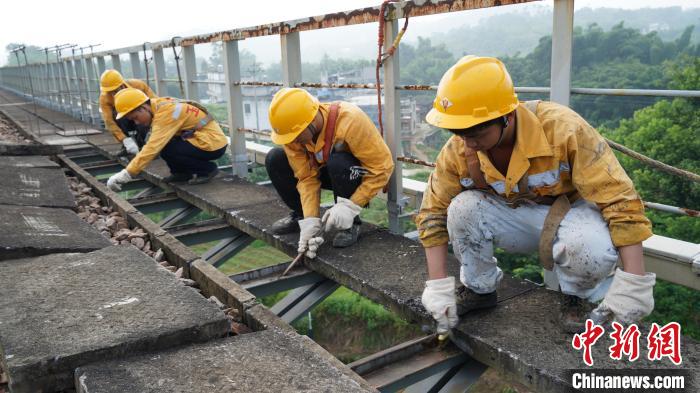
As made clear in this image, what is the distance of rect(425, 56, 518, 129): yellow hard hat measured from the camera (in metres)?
1.87

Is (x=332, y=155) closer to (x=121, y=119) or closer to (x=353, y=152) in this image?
(x=353, y=152)

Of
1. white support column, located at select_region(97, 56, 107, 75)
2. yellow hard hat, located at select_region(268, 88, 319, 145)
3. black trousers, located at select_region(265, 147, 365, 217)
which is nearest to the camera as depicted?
yellow hard hat, located at select_region(268, 88, 319, 145)

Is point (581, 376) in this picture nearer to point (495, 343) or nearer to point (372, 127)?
point (495, 343)

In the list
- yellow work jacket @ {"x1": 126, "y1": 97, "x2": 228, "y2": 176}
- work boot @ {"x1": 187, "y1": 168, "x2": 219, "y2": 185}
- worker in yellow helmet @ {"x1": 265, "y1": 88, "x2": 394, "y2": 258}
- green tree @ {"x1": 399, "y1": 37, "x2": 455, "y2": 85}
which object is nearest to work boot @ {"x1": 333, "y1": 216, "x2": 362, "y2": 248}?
worker in yellow helmet @ {"x1": 265, "y1": 88, "x2": 394, "y2": 258}

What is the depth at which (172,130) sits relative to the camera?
4578 millimetres

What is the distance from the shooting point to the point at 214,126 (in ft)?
16.3

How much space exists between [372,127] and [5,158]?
3812 millimetres

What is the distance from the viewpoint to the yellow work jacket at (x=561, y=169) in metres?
1.82

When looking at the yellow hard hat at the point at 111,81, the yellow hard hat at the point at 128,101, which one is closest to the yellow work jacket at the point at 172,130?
the yellow hard hat at the point at 128,101

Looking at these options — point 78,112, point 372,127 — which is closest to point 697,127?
point 78,112

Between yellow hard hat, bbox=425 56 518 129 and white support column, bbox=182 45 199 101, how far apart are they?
4.27 m

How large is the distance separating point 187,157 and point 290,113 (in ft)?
6.71

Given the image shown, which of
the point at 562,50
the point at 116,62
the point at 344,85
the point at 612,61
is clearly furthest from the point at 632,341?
the point at 612,61

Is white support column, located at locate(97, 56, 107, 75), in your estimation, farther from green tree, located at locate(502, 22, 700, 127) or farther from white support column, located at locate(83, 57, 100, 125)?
green tree, located at locate(502, 22, 700, 127)
